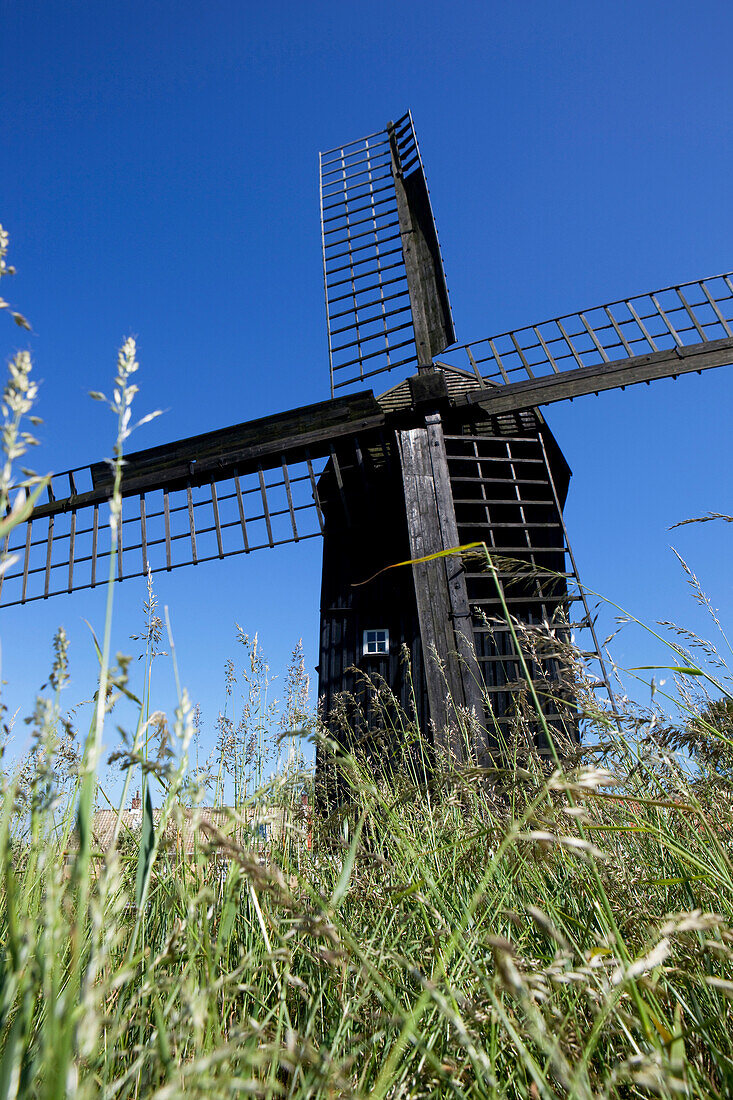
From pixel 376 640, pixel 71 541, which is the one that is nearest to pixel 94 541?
pixel 71 541

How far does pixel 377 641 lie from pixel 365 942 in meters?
8.95

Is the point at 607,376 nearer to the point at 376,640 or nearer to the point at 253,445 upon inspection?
the point at 376,640

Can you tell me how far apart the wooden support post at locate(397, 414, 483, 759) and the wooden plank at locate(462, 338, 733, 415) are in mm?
1239

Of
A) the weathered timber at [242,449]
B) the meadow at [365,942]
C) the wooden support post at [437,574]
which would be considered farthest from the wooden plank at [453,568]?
the meadow at [365,942]

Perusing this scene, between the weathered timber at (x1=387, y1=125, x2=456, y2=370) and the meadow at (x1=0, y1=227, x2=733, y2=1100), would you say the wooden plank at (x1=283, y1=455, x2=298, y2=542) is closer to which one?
the weathered timber at (x1=387, y1=125, x2=456, y2=370)

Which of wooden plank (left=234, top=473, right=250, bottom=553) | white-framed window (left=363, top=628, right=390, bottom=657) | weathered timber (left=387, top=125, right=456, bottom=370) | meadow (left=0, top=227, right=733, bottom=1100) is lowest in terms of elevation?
meadow (left=0, top=227, right=733, bottom=1100)

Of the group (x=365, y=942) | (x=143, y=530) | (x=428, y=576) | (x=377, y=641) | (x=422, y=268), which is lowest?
(x=365, y=942)

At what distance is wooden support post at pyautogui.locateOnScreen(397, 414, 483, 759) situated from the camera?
289 inches

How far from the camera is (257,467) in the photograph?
10797 millimetres

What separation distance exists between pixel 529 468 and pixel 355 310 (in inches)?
170

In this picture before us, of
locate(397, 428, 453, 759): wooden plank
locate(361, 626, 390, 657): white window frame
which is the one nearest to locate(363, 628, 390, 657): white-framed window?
locate(361, 626, 390, 657): white window frame

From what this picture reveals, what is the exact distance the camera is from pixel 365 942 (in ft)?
5.19

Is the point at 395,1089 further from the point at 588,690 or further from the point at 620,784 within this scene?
the point at 588,690

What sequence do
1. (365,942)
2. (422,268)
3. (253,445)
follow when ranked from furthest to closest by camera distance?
(422,268), (253,445), (365,942)
